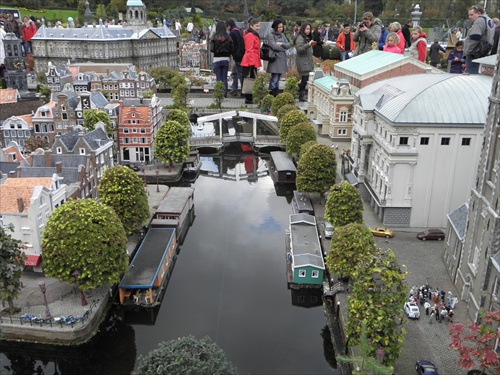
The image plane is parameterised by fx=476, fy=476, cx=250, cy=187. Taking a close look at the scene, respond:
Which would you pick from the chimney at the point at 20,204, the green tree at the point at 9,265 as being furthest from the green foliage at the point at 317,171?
the green tree at the point at 9,265

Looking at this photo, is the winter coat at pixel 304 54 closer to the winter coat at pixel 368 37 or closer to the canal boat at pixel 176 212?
the winter coat at pixel 368 37

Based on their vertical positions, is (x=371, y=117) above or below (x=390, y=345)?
above

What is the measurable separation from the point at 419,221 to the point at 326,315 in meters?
20.1

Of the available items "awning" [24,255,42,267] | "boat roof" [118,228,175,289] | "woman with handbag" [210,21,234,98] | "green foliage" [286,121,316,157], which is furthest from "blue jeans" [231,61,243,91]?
"awning" [24,255,42,267]

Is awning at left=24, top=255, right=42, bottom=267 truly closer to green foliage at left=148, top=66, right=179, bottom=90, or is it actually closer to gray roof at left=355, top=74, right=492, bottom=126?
gray roof at left=355, top=74, right=492, bottom=126

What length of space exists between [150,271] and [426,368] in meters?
25.2

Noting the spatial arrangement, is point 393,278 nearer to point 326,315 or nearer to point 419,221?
point 326,315

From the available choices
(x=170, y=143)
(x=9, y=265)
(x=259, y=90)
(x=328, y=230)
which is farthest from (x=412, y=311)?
(x=259, y=90)

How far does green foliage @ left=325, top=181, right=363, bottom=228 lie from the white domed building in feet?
21.3

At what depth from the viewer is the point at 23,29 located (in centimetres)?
17712

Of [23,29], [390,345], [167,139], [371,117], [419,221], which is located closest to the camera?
[390,345]

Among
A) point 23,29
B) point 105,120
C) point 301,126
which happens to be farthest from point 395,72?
point 23,29

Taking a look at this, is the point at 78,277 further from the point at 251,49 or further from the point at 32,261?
the point at 251,49

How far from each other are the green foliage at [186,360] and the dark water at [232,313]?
9766 mm
